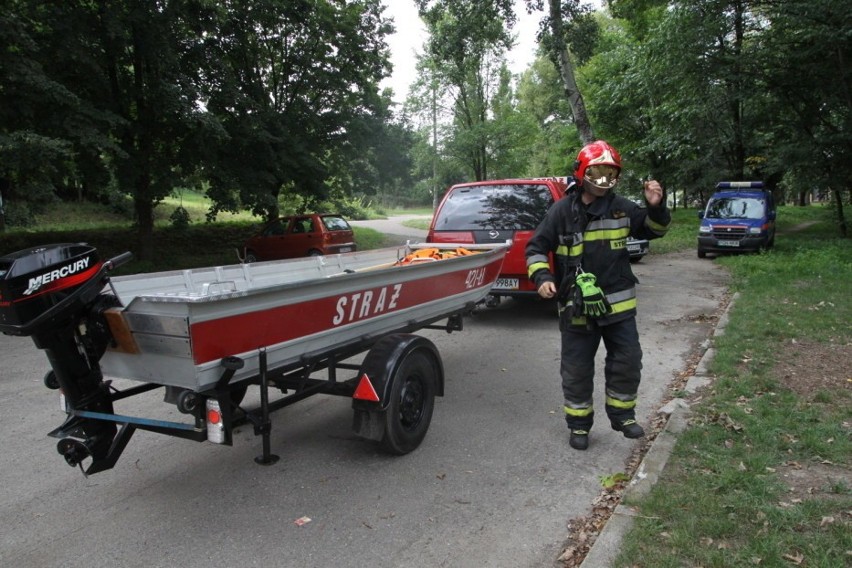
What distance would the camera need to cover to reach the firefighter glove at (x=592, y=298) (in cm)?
369

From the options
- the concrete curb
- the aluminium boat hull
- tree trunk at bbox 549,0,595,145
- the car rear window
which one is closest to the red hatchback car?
the car rear window

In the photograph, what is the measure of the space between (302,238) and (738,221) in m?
12.2

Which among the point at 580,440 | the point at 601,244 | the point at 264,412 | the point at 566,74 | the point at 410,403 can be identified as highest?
the point at 566,74

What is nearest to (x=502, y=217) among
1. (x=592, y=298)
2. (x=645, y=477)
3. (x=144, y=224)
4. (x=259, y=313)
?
(x=592, y=298)

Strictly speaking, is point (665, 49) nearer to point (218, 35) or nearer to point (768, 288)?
point (768, 288)

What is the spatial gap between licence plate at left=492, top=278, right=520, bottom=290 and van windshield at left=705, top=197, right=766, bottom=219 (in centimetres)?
1138

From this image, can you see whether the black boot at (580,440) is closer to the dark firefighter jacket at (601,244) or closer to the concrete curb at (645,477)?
the concrete curb at (645,477)

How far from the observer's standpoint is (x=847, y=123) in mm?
15172

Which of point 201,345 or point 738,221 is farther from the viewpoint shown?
point 738,221

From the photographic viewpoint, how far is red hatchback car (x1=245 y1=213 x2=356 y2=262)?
15.2m

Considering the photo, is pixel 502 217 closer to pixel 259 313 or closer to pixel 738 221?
pixel 259 313

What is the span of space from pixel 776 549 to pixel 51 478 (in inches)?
167

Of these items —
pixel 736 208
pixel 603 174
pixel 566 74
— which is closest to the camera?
pixel 603 174

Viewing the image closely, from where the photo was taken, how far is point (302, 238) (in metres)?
15.4
